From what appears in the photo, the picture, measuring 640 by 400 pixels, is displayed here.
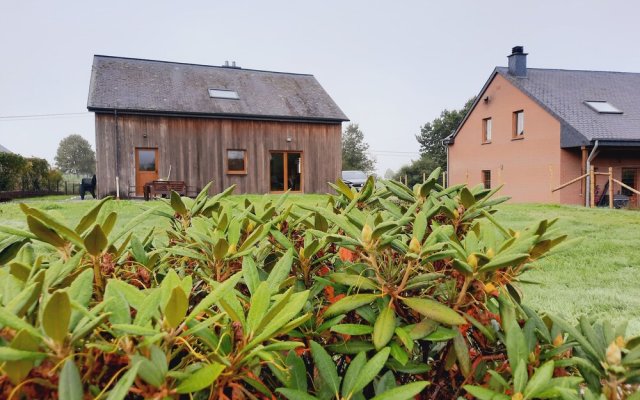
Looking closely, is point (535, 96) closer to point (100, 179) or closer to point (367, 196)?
point (100, 179)

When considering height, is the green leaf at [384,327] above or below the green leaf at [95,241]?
below

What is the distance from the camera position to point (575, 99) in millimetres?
18859

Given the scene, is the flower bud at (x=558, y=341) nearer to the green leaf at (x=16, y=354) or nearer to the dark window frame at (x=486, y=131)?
the green leaf at (x=16, y=354)

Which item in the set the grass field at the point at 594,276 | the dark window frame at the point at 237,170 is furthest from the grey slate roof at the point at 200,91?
the grass field at the point at 594,276

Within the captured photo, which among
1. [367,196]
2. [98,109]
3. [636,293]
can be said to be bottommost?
[636,293]

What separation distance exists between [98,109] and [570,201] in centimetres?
1859

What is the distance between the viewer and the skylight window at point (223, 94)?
17.5 meters

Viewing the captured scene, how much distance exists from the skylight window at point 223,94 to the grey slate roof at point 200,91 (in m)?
0.22

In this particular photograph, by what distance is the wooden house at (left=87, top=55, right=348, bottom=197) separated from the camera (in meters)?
15.8

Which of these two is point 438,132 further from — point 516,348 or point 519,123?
point 516,348

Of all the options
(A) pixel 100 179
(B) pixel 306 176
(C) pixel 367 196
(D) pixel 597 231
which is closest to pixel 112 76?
(A) pixel 100 179

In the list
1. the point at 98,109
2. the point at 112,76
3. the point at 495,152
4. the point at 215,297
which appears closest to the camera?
the point at 215,297

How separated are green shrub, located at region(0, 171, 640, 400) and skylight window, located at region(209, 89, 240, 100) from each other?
56.9ft

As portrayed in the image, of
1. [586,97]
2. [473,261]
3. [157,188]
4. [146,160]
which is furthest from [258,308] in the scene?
[586,97]
